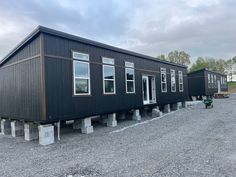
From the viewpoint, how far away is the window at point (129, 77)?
35.6 ft

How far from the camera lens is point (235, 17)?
18.3 metres

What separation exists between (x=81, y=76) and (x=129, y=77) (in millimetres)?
3676

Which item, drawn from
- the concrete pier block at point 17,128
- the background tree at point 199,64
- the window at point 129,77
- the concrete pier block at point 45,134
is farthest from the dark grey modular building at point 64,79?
the background tree at point 199,64

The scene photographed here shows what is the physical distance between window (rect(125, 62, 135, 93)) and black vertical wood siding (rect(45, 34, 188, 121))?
273 mm

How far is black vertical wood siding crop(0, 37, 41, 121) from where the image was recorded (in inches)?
273

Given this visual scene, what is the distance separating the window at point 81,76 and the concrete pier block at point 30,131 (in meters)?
1.99

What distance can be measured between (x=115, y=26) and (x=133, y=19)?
1.60 m

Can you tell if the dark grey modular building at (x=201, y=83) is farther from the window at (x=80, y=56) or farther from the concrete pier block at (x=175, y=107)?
the window at (x=80, y=56)

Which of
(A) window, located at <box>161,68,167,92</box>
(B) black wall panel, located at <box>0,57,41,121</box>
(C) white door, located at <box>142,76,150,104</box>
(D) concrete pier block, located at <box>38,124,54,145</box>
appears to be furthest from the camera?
(A) window, located at <box>161,68,167,92</box>

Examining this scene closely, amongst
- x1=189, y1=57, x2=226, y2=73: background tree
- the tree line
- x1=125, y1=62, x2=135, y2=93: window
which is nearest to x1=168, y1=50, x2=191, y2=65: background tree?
the tree line

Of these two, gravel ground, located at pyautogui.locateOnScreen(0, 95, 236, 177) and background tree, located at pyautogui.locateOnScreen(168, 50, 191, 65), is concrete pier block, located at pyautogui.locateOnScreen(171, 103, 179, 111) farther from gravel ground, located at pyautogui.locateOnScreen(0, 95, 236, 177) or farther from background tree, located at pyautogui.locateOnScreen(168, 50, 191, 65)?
background tree, located at pyautogui.locateOnScreen(168, 50, 191, 65)

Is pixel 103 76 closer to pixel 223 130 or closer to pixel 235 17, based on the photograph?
pixel 223 130

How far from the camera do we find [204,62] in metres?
58.2

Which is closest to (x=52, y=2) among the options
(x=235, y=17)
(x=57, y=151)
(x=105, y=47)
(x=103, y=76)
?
(x=105, y=47)
